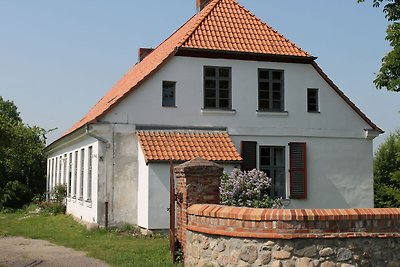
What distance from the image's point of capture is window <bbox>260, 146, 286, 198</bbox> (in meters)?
19.8

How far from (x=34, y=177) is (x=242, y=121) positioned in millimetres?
21592

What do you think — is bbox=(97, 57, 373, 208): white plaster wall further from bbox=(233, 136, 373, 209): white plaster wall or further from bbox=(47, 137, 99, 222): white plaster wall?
bbox=(47, 137, 99, 222): white plaster wall

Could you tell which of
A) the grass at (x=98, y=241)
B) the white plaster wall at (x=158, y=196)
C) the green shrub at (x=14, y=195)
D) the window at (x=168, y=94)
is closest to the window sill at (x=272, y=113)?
the window at (x=168, y=94)

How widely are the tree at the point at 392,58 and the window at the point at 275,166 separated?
3.99 meters

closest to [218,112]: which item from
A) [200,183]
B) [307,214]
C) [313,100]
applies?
[313,100]

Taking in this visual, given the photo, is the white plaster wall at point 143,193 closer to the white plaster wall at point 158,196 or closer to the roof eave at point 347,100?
the white plaster wall at point 158,196

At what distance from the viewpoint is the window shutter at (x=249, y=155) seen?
19.2 metres

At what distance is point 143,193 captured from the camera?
17.8 meters

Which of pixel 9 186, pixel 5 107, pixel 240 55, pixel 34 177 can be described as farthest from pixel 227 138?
pixel 5 107

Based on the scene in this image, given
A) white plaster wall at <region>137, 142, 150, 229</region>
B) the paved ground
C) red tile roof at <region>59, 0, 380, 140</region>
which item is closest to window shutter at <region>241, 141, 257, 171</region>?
red tile roof at <region>59, 0, 380, 140</region>

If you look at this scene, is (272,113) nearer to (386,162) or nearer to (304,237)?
(304,237)

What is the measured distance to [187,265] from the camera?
1085 cm

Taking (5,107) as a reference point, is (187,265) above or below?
below

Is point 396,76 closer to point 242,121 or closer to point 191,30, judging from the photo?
point 242,121
